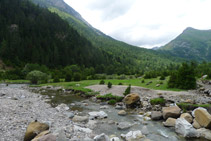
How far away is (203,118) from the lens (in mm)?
10961

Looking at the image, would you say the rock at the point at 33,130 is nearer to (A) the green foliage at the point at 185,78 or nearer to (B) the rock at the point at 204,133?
(B) the rock at the point at 204,133

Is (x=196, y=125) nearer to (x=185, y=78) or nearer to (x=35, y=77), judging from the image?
(x=185, y=78)

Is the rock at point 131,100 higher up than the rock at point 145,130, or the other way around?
the rock at point 131,100

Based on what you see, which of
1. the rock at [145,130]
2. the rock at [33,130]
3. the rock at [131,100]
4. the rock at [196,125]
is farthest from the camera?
the rock at [131,100]

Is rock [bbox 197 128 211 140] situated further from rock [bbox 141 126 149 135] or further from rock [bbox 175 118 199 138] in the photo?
rock [bbox 141 126 149 135]

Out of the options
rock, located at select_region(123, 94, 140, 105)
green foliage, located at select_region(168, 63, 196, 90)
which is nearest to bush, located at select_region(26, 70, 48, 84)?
rock, located at select_region(123, 94, 140, 105)

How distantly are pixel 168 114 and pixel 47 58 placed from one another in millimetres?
112489

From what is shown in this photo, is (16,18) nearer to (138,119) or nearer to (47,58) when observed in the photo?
(47,58)

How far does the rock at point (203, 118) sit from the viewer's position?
1046 cm

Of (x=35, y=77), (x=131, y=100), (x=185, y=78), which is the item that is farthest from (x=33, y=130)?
(x=35, y=77)

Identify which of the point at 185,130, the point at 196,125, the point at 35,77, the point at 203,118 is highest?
the point at 35,77

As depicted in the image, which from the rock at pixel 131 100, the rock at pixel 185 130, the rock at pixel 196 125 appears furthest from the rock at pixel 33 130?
the rock at pixel 196 125

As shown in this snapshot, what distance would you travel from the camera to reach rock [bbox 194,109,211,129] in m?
10.5

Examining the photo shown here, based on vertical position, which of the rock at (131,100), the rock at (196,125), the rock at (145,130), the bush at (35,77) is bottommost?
the rock at (145,130)
